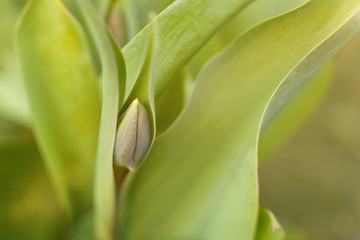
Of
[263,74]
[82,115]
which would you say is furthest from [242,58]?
[82,115]

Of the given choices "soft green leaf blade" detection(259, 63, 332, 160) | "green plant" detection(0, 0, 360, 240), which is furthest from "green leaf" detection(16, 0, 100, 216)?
"soft green leaf blade" detection(259, 63, 332, 160)

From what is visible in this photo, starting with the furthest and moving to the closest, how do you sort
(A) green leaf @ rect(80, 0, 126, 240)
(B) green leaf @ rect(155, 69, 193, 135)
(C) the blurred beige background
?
(C) the blurred beige background
(B) green leaf @ rect(155, 69, 193, 135)
(A) green leaf @ rect(80, 0, 126, 240)

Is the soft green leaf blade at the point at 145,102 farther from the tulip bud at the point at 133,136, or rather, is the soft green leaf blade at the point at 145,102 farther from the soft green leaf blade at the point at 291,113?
the soft green leaf blade at the point at 291,113

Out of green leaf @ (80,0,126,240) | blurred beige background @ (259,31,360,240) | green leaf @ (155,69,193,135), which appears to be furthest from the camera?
blurred beige background @ (259,31,360,240)

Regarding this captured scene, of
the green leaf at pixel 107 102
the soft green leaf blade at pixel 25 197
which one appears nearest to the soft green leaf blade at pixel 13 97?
the soft green leaf blade at pixel 25 197

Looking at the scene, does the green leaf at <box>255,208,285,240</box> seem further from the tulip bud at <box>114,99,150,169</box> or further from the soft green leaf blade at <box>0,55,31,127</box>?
the soft green leaf blade at <box>0,55,31,127</box>

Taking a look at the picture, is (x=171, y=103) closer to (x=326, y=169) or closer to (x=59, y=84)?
(x=59, y=84)

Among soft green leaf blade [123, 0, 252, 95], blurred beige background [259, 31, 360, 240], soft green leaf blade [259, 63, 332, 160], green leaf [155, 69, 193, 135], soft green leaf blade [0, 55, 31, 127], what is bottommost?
blurred beige background [259, 31, 360, 240]
